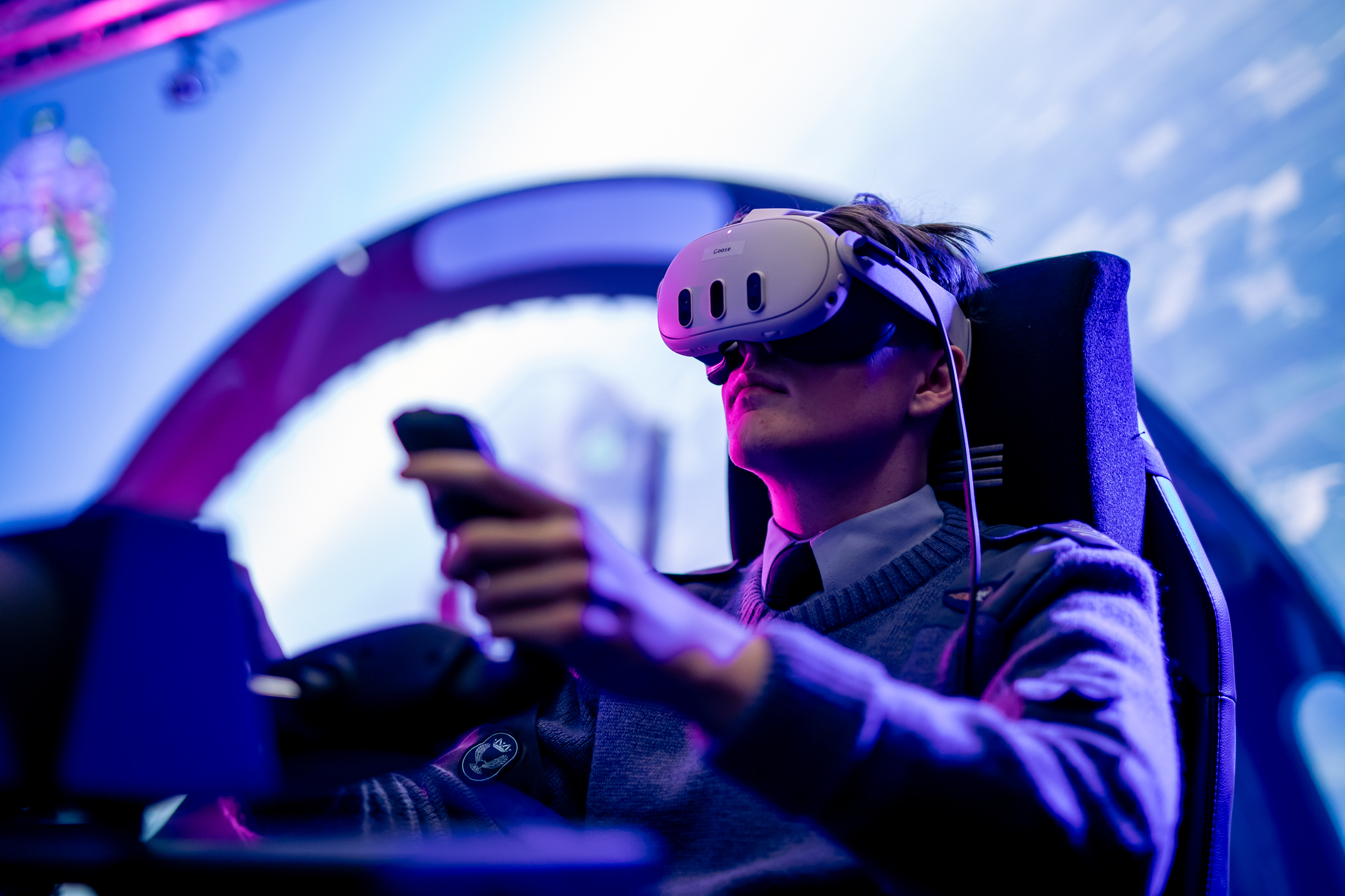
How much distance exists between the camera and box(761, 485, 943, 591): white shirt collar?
0.95m

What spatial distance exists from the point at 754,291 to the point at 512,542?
1.93 ft

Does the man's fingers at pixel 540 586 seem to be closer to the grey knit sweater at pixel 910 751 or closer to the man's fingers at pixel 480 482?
the man's fingers at pixel 480 482

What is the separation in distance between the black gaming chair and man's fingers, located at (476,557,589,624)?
0.68 meters

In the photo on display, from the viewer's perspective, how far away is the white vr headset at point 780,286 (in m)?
Answer: 0.93

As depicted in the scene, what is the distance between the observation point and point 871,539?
959 mm

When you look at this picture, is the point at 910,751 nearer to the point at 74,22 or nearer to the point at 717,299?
the point at 717,299

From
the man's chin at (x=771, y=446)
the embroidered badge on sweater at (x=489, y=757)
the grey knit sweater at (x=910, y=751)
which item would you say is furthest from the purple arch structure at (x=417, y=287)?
the embroidered badge on sweater at (x=489, y=757)

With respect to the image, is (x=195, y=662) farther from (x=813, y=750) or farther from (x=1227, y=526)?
(x=1227, y=526)

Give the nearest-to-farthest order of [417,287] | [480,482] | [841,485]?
[480,482] < [841,485] < [417,287]

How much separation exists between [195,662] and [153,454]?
312 centimetres

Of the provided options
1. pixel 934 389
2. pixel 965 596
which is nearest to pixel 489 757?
pixel 965 596

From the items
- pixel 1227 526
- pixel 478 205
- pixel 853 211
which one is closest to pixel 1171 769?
pixel 853 211

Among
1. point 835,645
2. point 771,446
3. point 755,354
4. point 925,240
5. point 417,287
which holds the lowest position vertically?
point 835,645

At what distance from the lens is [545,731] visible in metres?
1.00
